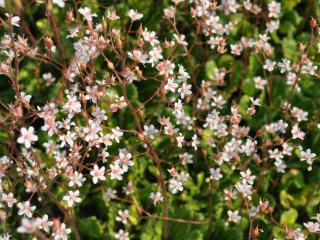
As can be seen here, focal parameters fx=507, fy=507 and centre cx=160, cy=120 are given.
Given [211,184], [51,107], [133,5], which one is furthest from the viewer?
[133,5]

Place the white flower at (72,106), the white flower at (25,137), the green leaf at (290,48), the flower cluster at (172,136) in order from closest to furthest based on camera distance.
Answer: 1. the white flower at (25,137)
2. the white flower at (72,106)
3. the flower cluster at (172,136)
4. the green leaf at (290,48)

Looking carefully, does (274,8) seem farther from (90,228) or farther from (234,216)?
(90,228)

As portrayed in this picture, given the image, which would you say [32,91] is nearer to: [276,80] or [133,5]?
Answer: [133,5]

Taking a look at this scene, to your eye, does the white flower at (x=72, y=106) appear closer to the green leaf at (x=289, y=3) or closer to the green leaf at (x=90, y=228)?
the green leaf at (x=90, y=228)

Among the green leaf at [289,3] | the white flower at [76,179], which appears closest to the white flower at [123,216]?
the white flower at [76,179]

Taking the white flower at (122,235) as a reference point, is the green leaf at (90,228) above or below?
below

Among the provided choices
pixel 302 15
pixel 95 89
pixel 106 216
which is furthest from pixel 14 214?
pixel 302 15

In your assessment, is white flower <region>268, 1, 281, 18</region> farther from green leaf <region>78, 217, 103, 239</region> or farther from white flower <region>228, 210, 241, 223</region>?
green leaf <region>78, 217, 103, 239</region>

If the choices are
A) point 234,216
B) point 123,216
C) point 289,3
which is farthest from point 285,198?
point 289,3

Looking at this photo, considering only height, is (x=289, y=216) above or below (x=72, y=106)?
below
